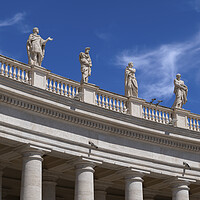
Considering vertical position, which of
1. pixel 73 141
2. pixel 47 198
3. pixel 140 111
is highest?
pixel 140 111

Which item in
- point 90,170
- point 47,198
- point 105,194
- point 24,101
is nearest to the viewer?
point 24,101

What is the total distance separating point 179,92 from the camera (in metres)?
71.0

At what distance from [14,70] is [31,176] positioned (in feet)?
33.1

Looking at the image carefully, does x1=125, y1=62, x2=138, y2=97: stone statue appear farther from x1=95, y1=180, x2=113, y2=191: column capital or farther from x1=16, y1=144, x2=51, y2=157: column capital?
x1=16, y1=144, x2=51, y2=157: column capital

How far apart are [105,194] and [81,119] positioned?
40.7ft

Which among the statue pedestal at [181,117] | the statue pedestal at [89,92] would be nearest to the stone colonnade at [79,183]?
the statue pedestal at [89,92]

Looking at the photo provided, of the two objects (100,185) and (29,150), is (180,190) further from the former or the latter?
(29,150)

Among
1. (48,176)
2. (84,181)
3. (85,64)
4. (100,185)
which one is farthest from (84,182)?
(85,64)

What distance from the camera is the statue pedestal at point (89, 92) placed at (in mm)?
62844

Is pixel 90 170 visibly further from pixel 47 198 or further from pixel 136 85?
pixel 136 85

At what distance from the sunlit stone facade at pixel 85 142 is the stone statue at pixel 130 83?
3.52 feet

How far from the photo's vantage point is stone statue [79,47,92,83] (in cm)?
6404

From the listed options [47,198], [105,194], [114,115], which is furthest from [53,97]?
[105,194]

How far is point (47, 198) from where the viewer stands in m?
63.7
